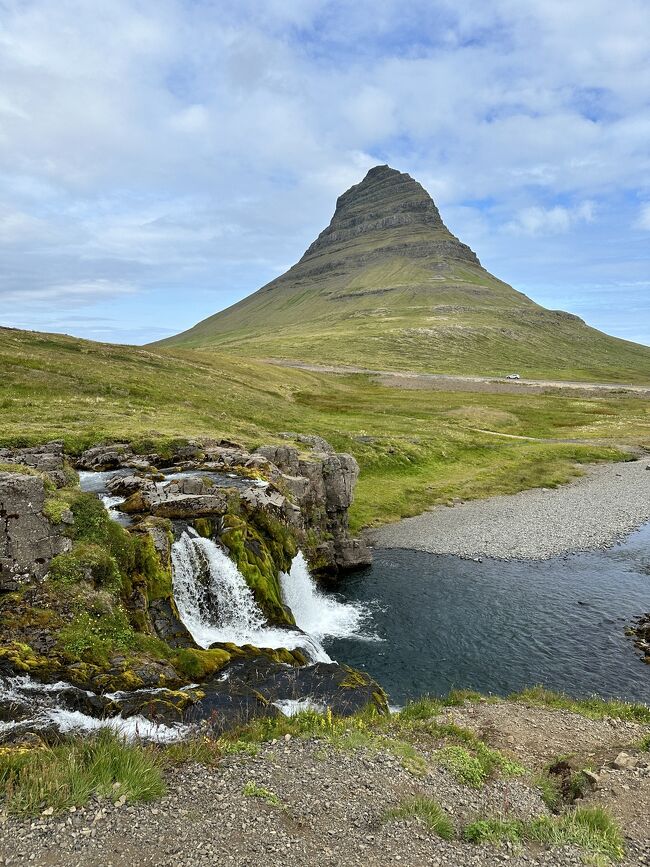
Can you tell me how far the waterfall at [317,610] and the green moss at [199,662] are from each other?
10076 millimetres

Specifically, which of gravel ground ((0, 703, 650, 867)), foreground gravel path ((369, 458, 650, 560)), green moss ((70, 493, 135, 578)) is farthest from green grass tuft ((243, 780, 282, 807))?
foreground gravel path ((369, 458, 650, 560))

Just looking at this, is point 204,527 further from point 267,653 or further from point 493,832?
point 493,832

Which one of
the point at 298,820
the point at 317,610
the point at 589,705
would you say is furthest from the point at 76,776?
the point at 317,610

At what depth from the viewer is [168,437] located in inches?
1892

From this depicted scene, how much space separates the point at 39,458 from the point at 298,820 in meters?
34.8

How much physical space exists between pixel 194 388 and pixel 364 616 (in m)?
65.4

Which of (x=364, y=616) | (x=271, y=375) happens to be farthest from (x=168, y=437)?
(x=271, y=375)

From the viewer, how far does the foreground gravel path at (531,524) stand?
4806 cm

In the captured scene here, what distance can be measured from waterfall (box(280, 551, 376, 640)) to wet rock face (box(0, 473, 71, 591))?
50.4 feet

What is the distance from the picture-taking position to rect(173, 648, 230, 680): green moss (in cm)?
2202

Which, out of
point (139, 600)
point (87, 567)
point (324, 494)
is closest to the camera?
point (87, 567)

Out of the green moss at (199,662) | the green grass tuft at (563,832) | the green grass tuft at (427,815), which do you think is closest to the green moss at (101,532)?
the green moss at (199,662)

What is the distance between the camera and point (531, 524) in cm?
5441

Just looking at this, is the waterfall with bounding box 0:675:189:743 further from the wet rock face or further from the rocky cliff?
the wet rock face
